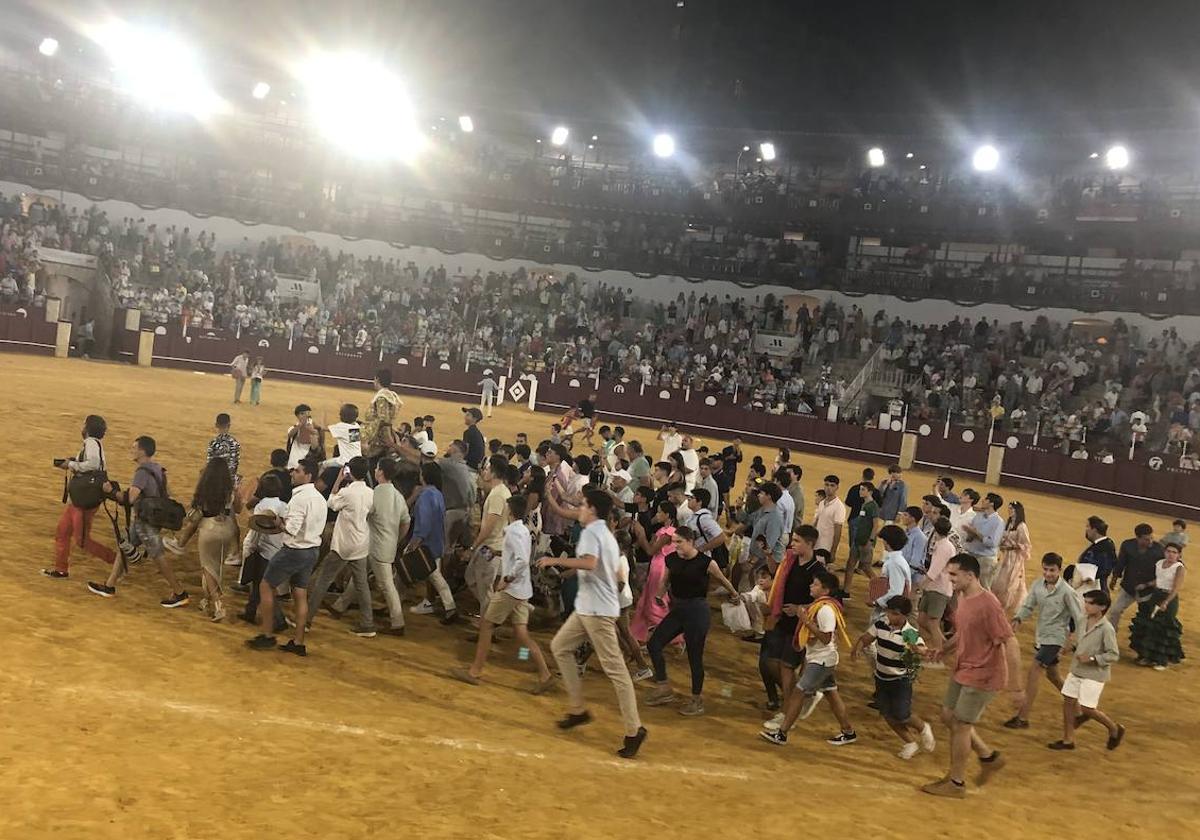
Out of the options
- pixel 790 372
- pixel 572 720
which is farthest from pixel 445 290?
pixel 572 720

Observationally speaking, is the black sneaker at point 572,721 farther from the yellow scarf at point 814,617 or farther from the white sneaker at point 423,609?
the white sneaker at point 423,609

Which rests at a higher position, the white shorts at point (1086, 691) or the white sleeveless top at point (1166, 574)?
the white sleeveless top at point (1166, 574)

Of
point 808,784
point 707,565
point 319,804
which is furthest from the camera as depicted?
point 707,565

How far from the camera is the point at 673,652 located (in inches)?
386

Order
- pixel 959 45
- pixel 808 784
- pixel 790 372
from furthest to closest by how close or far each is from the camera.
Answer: pixel 790 372
pixel 959 45
pixel 808 784

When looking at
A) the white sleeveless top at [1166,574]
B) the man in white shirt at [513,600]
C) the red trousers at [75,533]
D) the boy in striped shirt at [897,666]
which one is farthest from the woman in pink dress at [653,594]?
the white sleeveless top at [1166,574]

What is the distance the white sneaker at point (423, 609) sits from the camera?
9.77 metres

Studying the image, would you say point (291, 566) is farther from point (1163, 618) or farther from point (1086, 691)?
point (1163, 618)

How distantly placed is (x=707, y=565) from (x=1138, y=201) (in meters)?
31.9

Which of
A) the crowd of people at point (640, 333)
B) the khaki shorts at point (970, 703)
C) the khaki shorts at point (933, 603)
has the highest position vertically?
the crowd of people at point (640, 333)

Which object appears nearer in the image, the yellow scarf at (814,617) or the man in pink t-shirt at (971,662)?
the man in pink t-shirt at (971,662)

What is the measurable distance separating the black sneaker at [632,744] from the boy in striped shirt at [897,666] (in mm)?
1892

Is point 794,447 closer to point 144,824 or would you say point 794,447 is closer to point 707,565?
point 707,565

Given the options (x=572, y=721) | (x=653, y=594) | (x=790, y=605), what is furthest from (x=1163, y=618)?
A: (x=572, y=721)
